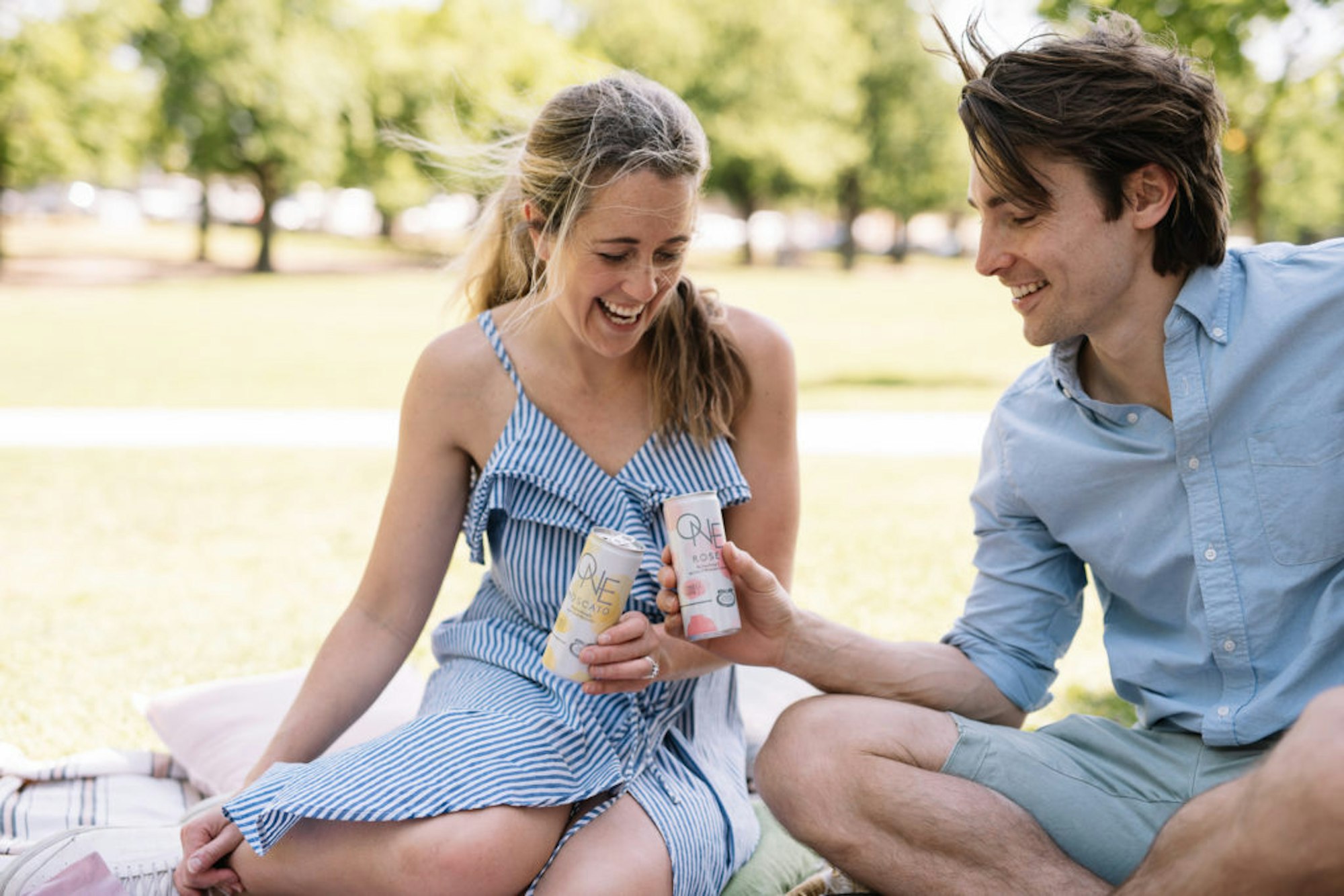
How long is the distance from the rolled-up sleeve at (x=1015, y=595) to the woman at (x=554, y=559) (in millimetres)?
442

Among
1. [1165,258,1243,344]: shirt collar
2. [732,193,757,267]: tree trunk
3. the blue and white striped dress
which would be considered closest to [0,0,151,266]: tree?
[732,193,757,267]: tree trunk

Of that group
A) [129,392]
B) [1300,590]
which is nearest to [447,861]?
[1300,590]

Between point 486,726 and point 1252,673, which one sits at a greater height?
point 1252,673

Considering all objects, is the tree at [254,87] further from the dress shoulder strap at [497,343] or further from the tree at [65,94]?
the dress shoulder strap at [497,343]

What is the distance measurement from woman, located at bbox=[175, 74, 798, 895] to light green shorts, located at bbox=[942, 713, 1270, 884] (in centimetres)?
59

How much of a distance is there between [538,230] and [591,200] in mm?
215

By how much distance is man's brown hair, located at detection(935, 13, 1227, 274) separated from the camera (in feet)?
8.73

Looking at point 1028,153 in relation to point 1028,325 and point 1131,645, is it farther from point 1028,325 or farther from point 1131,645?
point 1131,645

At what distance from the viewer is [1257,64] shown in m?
11.2

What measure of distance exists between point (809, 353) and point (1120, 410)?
1486 centimetres

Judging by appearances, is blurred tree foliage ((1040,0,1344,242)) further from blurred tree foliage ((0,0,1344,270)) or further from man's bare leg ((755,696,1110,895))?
man's bare leg ((755,696,1110,895))

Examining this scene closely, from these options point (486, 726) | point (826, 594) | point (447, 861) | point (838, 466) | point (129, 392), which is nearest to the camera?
point (447, 861)

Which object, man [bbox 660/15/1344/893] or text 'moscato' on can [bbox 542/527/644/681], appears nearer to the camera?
text 'moscato' on can [bbox 542/527/644/681]

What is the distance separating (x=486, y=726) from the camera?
8.60 feet
